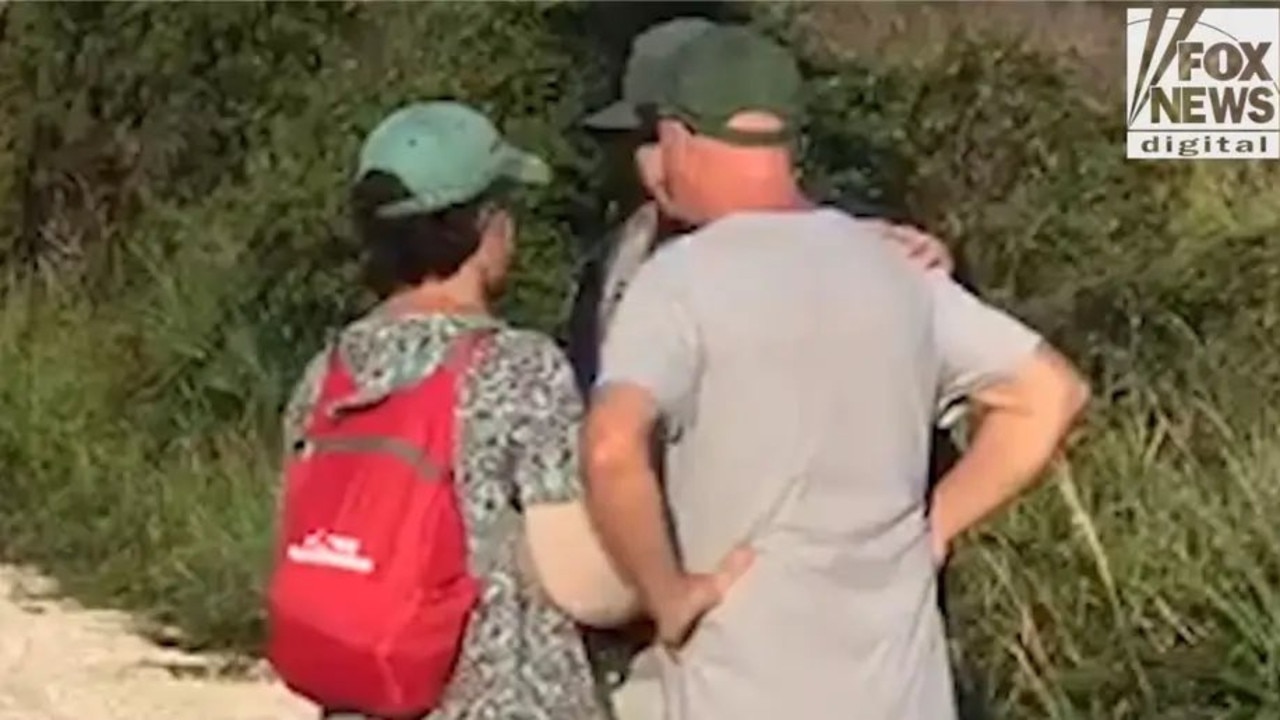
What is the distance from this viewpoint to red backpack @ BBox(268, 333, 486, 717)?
13.0ft

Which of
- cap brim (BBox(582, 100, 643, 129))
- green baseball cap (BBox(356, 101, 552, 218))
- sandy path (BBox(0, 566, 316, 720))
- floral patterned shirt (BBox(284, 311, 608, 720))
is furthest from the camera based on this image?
sandy path (BBox(0, 566, 316, 720))

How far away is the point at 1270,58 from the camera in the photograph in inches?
463

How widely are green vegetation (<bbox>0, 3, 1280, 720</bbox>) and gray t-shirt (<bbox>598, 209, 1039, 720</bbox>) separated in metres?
2.89

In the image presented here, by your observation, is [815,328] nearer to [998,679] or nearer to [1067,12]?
[998,679]

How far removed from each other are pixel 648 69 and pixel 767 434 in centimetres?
54

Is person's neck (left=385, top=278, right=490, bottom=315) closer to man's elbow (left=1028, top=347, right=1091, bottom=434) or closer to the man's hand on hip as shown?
the man's hand on hip

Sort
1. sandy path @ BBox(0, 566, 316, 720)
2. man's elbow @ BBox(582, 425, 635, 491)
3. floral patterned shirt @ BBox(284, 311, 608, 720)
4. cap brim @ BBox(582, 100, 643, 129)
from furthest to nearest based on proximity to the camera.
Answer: sandy path @ BBox(0, 566, 316, 720)
cap brim @ BBox(582, 100, 643, 129)
floral patterned shirt @ BBox(284, 311, 608, 720)
man's elbow @ BBox(582, 425, 635, 491)

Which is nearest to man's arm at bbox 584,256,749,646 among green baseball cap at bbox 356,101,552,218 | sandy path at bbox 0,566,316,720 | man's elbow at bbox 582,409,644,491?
man's elbow at bbox 582,409,644,491

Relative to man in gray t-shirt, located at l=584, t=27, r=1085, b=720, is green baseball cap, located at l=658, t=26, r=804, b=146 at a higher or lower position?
higher

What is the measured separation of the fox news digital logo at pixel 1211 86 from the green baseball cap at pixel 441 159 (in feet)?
23.9

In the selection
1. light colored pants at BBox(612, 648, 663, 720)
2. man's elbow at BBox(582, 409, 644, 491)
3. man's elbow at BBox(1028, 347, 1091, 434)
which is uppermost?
man's elbow at BBox(582, 409, 644, 491)

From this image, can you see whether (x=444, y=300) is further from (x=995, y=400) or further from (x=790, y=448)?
(x=995, y=400)

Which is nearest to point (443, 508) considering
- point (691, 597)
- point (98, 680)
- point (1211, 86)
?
point (691, 597)

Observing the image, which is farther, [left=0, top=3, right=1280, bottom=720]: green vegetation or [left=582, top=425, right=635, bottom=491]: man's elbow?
[left=0, top=3, right=1280, bottom=720]: green vegetation
